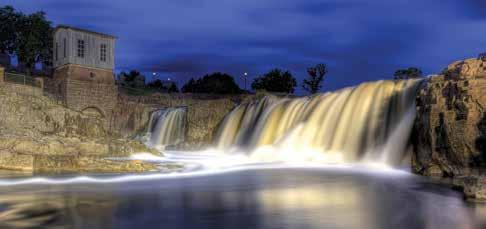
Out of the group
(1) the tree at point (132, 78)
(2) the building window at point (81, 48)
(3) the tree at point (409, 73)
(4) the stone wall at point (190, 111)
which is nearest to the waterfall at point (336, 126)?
(4) the stone wall at point (190, 111)

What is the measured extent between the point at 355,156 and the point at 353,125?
57.4 inches

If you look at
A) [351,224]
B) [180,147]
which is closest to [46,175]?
[351,224]

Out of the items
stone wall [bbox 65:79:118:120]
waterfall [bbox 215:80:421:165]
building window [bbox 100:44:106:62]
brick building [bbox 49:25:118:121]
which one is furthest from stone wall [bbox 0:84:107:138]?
building window [bbox 100:44:106:62]

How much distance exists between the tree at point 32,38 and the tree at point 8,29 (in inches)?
15.1

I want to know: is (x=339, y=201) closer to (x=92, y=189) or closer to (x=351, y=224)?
(x=351, y=224)

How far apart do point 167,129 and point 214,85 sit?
2400 cm

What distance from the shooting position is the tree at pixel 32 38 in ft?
146

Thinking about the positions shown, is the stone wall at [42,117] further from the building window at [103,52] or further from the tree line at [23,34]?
the tree line at [23,34]

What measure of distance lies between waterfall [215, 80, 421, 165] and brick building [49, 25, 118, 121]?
1433 cm

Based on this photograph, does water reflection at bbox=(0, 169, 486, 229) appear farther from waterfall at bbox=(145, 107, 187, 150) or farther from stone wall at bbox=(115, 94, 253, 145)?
waterfall at bbox=(145, 107, 187, 150)

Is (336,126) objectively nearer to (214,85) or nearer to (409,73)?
(409,73)

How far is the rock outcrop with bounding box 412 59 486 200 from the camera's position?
408 inches

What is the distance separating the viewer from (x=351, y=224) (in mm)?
5383

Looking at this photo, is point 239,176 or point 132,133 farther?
point 132,133
